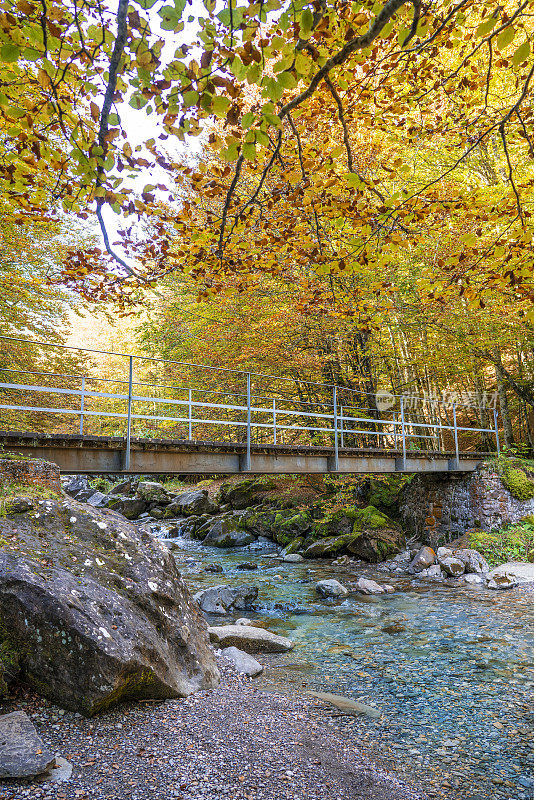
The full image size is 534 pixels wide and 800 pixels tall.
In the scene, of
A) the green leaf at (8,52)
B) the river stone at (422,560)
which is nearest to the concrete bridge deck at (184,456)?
the river stone at (422,560)

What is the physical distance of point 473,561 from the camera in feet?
38.1

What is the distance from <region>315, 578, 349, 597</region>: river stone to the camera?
32.4 feet

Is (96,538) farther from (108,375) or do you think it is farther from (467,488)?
(108,375)

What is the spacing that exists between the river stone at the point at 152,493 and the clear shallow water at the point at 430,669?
45.8 ft

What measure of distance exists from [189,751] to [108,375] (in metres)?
22.0

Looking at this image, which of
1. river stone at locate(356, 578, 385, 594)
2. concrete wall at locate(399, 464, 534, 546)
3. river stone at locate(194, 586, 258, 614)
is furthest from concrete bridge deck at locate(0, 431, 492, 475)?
concrete wall at locate(399, 464, 534, 546)

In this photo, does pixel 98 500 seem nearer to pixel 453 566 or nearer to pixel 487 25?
pixel 453 566

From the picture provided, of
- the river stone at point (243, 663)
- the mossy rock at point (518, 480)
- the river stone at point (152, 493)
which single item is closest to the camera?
the river stone at point (243, 663)

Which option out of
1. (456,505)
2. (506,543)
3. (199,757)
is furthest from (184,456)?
(456,505)

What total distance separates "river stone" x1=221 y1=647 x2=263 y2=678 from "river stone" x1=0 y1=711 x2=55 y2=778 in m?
2.77

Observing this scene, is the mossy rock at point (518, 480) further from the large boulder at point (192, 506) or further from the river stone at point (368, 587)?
the large boulder at point (192, 506)

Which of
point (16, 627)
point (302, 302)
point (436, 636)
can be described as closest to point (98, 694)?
point (16, 627)

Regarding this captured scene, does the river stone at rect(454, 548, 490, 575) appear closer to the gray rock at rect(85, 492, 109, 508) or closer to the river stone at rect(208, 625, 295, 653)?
the river stone at rect(208, 625, 295, 653)

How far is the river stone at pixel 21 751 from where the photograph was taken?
2.83 meters
